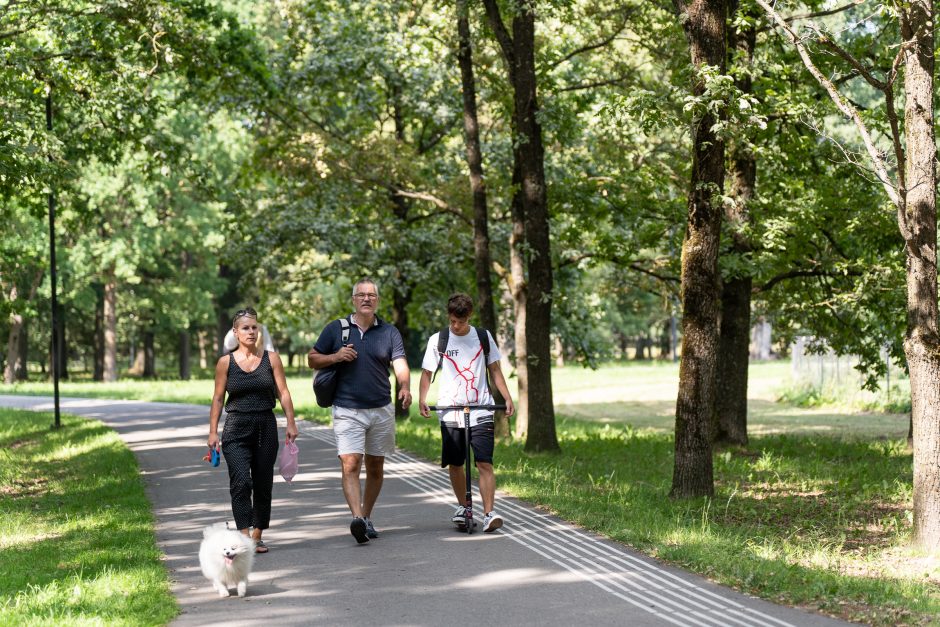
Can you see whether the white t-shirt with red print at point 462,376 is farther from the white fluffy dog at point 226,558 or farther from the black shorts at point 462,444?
the white fluffy dog at point 226,558

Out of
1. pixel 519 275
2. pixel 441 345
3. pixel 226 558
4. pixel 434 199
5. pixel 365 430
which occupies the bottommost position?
pixel 226 558

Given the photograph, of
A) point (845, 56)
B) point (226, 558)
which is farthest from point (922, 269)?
point (226, 558)

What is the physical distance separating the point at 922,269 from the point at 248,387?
533 centimetres

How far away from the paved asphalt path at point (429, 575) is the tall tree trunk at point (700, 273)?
1777 mm

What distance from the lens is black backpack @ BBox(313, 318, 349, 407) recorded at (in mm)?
8414

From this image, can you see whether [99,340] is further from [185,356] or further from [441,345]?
[441,345]

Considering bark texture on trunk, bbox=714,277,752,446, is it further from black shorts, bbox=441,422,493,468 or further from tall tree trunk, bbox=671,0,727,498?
black shorts, bbox=441,422,493,468

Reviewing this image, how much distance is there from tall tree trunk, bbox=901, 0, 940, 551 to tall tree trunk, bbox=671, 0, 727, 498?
6.22 feet

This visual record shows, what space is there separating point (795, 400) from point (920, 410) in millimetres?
24095

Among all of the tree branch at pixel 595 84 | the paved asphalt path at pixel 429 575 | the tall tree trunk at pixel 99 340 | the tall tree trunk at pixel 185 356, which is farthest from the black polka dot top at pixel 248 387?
the tall tree trunk at pixel 99 340

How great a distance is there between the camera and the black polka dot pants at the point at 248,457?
7.66 metres

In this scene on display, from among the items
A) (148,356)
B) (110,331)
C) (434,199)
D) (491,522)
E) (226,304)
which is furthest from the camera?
(226,304)

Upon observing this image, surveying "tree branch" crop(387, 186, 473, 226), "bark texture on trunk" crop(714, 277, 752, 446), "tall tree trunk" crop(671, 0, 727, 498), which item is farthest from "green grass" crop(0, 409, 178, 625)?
"bark texture on trunk" crop(714, 277, 752, 446)

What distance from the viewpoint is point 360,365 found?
8523mm
